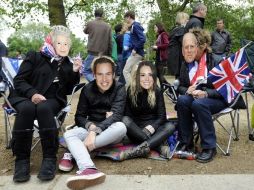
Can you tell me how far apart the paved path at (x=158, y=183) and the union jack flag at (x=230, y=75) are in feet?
3.43

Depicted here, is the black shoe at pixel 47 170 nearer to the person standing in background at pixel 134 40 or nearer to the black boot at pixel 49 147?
the black boot at pixel 49 147

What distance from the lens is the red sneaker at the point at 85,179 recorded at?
3.23 meters

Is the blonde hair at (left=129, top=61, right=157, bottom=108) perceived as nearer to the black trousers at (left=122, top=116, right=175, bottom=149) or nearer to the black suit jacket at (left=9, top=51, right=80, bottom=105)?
the black trousers at (left=122, top=116, right=175, bottom=149)

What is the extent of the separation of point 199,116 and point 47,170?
1.63 m

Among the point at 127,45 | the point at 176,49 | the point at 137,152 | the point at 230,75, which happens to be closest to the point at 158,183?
the point at 137,152

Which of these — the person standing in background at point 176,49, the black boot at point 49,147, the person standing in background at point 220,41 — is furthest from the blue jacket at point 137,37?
the black boot at point 49,147

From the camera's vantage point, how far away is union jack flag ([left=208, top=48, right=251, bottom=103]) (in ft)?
14.2

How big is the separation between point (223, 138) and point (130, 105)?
4.72 ft

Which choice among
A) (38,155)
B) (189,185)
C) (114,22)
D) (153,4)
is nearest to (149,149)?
(189,185)

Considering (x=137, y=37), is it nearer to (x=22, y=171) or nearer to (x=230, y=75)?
(x=230, y=75)

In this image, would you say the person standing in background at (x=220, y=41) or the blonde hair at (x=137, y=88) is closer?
the blonde hair at (x=137, y=88)

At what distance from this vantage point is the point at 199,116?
415 cm

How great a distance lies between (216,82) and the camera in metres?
4.34

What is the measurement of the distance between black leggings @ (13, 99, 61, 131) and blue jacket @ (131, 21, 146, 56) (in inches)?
169
